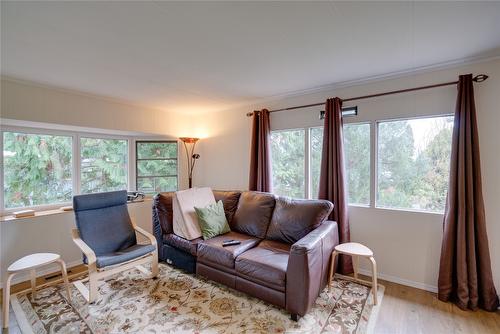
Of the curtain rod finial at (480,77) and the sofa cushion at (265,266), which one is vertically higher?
the curtain rod finial at (480,77)

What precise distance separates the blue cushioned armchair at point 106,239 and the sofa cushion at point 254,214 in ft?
3.58

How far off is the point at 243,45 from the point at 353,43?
3.06 feet

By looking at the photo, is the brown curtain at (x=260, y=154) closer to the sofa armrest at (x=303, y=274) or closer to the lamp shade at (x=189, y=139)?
the lamp shade at (x=189, y=139)

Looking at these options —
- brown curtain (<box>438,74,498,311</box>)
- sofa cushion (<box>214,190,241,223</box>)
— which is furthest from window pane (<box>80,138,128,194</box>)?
brown curtain (<box>438,74,498,311</box>)

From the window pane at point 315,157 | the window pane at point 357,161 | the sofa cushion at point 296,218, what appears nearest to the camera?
the sofa cushion at point 296,218

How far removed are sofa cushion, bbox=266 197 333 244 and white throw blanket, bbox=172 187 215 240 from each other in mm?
952

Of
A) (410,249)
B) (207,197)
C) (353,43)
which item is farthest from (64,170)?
(410,249)

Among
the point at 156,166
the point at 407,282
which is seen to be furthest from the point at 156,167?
the point at 407,282

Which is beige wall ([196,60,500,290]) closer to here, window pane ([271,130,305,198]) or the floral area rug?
window pane ([271,130,305,198])

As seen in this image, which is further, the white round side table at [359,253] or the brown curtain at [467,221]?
the white round side table at [359,253]

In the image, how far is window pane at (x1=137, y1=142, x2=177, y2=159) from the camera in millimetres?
4348

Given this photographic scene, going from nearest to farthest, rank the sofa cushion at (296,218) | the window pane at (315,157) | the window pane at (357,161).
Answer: the sofa cushion at (296,218) < the window pane at (357,161) < the window pane at (315,157)

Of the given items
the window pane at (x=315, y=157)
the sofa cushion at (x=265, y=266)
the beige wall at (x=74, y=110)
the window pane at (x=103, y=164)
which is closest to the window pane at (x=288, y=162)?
the window pane at (x=315, y=157)

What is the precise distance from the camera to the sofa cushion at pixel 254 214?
2.96m
